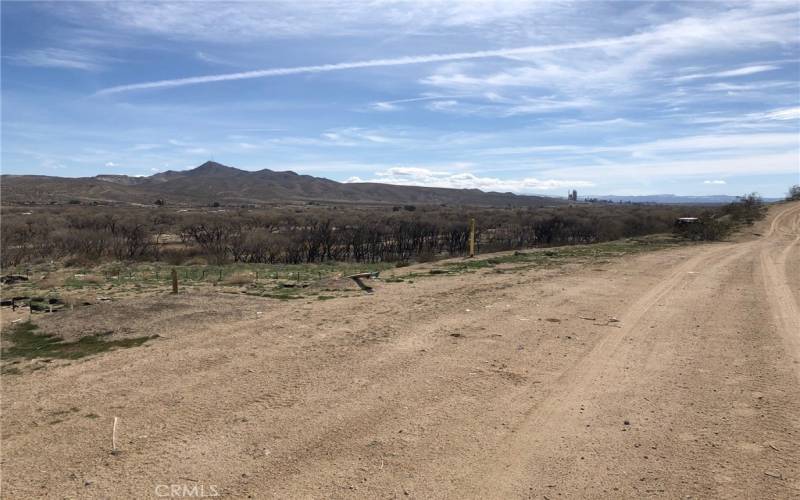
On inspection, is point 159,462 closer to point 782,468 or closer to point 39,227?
point 782,468

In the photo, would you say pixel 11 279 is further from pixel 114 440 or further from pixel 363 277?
pixel 114 440

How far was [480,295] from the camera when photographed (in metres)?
12.1

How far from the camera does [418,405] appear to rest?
599cm

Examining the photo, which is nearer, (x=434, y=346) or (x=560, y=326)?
(x=434, y=346)

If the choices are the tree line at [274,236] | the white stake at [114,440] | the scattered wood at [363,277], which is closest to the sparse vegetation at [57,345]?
the white stake at [114,440]

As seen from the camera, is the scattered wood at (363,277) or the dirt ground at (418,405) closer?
the dirt ground at (418,405)

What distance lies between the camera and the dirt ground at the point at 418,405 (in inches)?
177

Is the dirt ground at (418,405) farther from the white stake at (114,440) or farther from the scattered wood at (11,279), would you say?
the scattered wood at (11,279)

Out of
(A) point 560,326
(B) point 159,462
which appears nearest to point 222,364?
(B) point 159,462

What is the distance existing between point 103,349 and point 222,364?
2252 millimetres

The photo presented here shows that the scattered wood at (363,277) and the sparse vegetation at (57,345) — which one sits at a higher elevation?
the scattered wood at (363,277)

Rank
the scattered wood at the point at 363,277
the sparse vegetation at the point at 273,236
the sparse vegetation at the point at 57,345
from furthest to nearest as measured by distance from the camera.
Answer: the sparse vegetation at the point at 273,236 → the scattered wood at the point at 363,277 → the sparse vegetation at the point at 57,345

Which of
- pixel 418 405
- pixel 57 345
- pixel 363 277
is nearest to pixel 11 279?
pixel 363 277

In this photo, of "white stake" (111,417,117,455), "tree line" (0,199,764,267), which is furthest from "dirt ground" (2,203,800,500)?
"tree line" (0,199,764,267)
